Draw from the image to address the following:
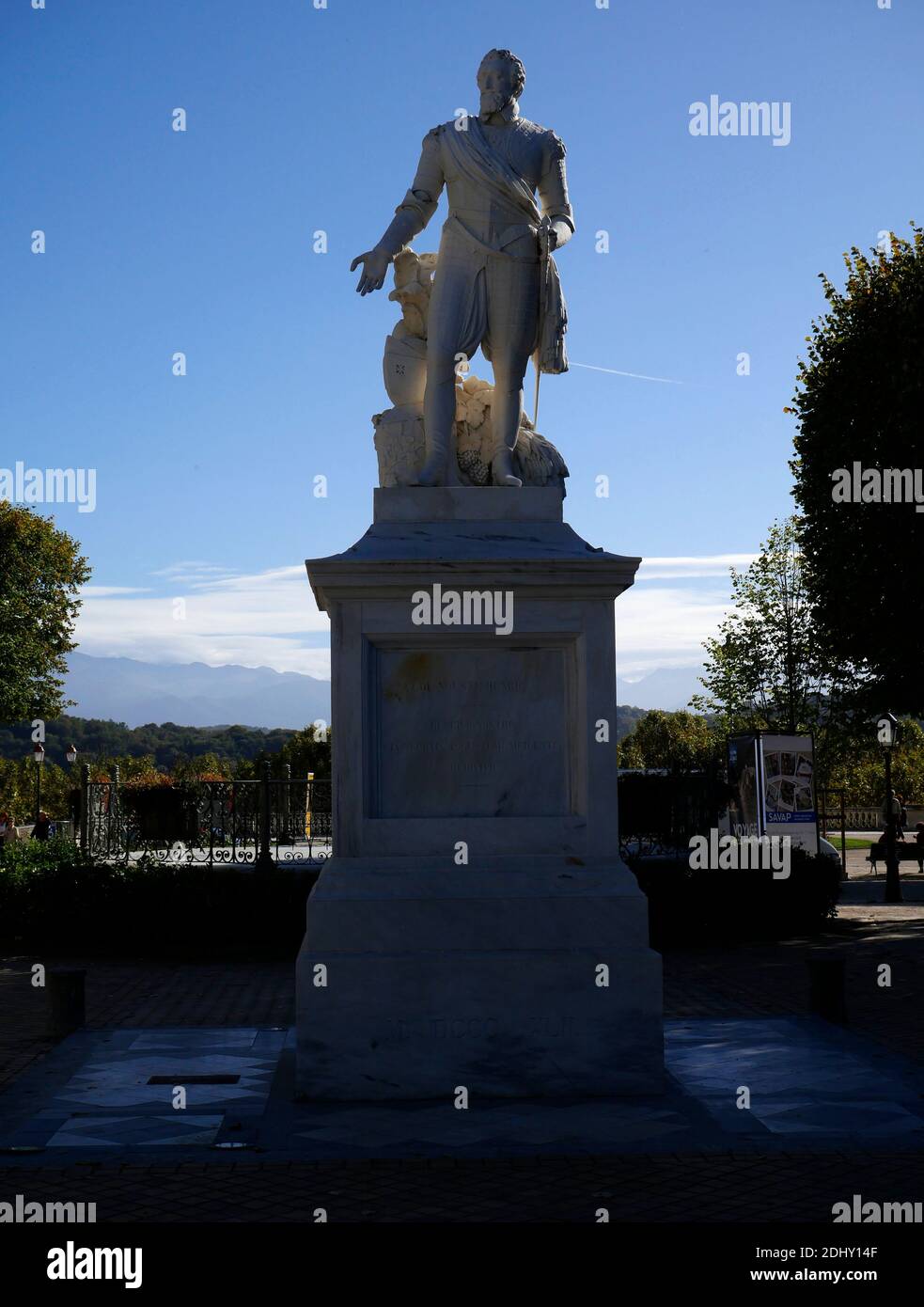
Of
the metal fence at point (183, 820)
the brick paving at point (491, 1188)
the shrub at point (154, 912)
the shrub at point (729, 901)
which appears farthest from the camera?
the metal fence at point (183, 820)

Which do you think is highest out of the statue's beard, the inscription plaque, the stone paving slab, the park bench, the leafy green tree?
the statue's beard

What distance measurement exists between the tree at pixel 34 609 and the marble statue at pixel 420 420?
34.2m

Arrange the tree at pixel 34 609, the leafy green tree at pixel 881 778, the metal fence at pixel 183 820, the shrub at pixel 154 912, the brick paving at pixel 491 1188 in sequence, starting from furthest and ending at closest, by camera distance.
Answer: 1. the leafy green tree at pixel 881 778
2. the tree at pixel 34 609
3. the metal fence at pixel 183 820
4. the shrub at pixel 154 912
5. the brick paving at pixel 491 1188

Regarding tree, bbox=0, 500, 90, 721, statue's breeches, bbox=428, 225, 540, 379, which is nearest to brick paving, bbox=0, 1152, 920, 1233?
statue's breeches, bbox=428, 225, 540, 379

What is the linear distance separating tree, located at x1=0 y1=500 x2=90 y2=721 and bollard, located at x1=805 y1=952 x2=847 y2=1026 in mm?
34152

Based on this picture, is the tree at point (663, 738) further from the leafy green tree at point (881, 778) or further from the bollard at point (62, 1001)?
the bollard at point (62, 1001)

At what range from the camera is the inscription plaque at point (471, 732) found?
920cm

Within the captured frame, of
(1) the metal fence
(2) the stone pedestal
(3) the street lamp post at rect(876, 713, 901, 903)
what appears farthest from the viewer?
(3) the street lamp post at rect(876, 713, 901, 903)

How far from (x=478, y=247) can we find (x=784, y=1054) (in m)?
5.99

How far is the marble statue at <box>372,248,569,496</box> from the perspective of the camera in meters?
10.1

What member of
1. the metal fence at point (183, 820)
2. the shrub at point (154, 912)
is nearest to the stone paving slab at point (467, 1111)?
the shrub at point (154, 912)

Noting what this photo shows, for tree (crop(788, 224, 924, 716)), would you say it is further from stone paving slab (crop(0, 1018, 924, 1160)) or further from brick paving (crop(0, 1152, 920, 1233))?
brick paving (crop(0, 1152, 920, 1233))

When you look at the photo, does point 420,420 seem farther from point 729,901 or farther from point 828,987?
point 729,901
